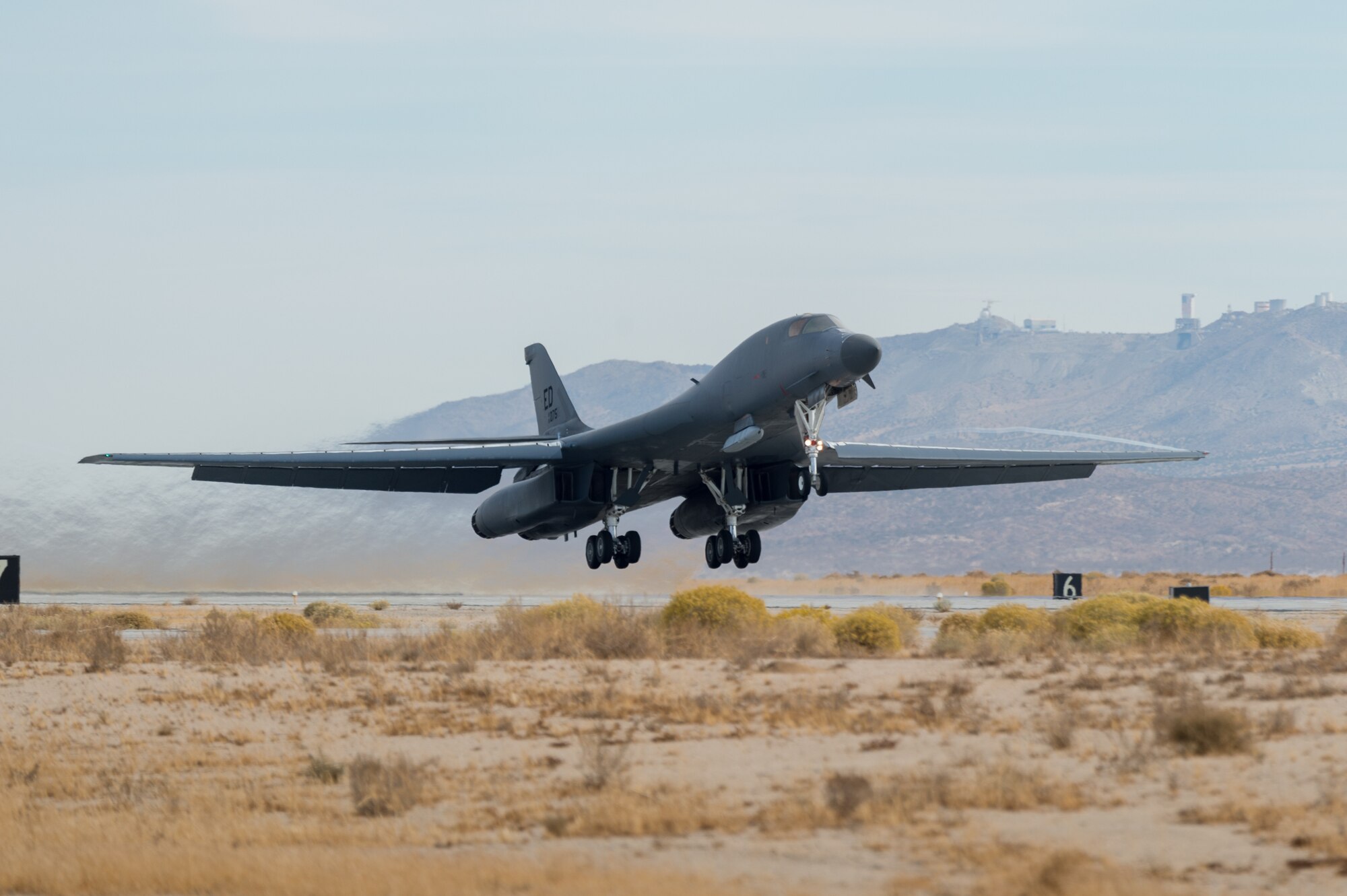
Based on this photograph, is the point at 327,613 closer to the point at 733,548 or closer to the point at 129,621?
→ the point at 129,621

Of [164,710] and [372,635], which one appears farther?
[372,635]

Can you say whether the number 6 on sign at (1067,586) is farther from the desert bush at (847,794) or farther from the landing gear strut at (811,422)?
the desert bush at (847,794)

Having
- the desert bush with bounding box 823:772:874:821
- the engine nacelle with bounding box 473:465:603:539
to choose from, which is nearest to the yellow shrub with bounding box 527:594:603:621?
the engine nacelle with bounding box 473:465:603:539

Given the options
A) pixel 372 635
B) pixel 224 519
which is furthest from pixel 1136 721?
pixel 224 519

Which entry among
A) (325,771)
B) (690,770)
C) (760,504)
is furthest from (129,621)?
(690,770)

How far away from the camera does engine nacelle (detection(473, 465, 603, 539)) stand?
35.2 meters

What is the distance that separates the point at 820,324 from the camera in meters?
27.8

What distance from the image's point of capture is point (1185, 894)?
38.5 ft

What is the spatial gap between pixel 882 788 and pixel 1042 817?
1655mm

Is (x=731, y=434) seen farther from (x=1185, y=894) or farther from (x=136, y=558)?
(x=136, y=558)

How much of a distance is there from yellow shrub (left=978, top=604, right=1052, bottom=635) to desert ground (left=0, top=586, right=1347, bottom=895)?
10.6 ft

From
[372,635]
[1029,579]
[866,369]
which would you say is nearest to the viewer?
[866,369]

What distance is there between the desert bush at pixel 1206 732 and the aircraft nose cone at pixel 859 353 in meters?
10.5

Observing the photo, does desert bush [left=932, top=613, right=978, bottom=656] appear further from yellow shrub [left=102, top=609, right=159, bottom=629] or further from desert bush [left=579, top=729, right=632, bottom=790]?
yellow shrub [left=102, top=609, right=159, bottom=629]
